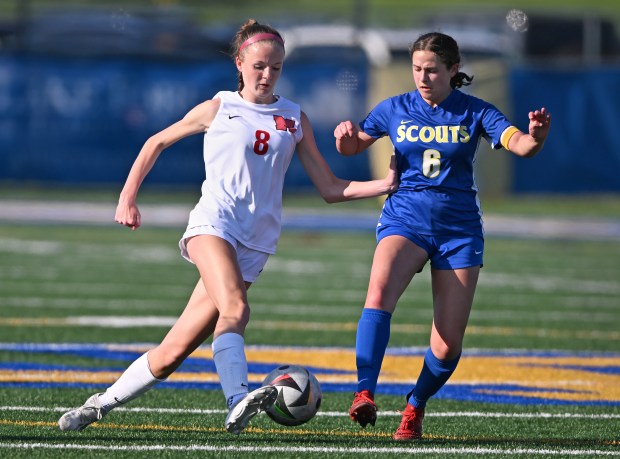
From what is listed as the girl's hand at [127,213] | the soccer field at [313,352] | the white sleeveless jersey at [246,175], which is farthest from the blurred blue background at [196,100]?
the girl's hand at [127,213]

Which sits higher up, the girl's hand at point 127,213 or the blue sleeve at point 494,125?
the blue sleeve at point 494,125

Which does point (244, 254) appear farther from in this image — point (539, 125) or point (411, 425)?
→ point (539, 125)

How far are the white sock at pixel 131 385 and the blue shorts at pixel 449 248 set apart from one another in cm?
134

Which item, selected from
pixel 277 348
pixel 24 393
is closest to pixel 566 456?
pixel 24 393

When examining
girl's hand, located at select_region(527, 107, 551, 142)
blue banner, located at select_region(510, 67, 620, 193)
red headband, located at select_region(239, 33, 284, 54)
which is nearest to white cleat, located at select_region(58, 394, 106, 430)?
red headband, located at select_region(239, 33, 284, 54)

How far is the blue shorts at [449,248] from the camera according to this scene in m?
6.45

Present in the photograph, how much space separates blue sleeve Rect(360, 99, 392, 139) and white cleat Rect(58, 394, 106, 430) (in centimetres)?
188

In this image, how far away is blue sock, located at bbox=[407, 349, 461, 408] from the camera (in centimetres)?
652

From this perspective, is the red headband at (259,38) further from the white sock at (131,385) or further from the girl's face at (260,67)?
the white sock at (131,385)

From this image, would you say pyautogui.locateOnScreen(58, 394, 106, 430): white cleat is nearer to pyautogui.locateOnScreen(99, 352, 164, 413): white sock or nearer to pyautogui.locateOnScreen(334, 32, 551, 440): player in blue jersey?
pyautogui.locateOnScreen(99, 352, 164, 413): white sock

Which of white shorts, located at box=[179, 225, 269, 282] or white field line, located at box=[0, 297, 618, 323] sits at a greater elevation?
white shorts, located at box=[179, 225, 269, 282]

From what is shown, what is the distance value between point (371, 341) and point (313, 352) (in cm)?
353

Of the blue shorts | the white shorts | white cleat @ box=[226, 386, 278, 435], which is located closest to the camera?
white cleat @ box=[226, 386, 278, 435]

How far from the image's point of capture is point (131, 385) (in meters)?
6.28
